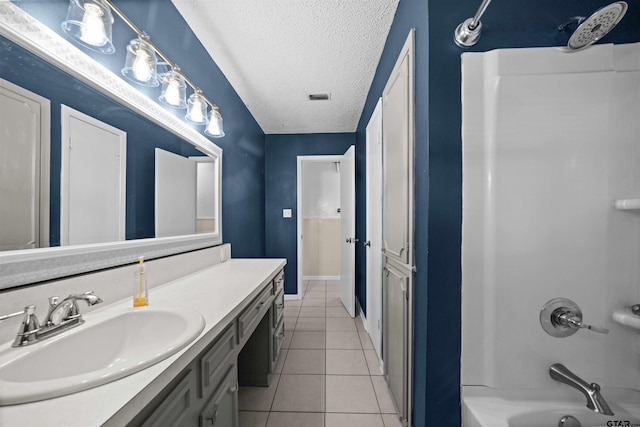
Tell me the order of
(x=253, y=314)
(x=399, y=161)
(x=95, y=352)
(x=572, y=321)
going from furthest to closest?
(x=399, y=161) < (x=253, y=314) < (x=572, y=321) < (x=95, y=352)

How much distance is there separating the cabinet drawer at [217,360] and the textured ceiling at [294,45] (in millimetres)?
1789

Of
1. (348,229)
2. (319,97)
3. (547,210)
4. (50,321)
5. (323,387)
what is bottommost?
(323,387)

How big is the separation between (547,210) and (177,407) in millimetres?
1475

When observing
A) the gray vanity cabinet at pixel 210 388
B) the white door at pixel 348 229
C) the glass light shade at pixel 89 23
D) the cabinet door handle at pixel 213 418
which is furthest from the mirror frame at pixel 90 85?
the white door at pixel 348 229

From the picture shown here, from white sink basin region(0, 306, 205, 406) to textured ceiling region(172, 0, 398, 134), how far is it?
1.71 meters

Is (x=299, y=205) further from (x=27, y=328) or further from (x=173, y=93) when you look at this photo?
(x=27, y=328)

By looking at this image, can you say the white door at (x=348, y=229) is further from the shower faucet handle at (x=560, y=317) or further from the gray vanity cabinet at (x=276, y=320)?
the shower faucet handle at (x=560, y=317)

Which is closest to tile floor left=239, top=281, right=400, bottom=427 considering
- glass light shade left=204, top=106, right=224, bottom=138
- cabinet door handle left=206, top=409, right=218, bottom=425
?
cabinet door handle left=206, top=409, right=218, bottom=425

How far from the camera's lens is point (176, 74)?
1.36 metres

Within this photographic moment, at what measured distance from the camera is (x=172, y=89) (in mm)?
1354

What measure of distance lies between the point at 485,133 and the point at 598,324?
0.90 meters

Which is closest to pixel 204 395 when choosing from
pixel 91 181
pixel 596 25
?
pixel 91 181

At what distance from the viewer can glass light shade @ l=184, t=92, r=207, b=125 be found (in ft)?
5.16

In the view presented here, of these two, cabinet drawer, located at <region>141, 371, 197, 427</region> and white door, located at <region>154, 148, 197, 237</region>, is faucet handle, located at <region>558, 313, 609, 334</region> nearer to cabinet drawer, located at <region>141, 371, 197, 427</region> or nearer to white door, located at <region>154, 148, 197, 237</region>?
cabinet drawer, located at <region>141, 371, 197, 427</region>
